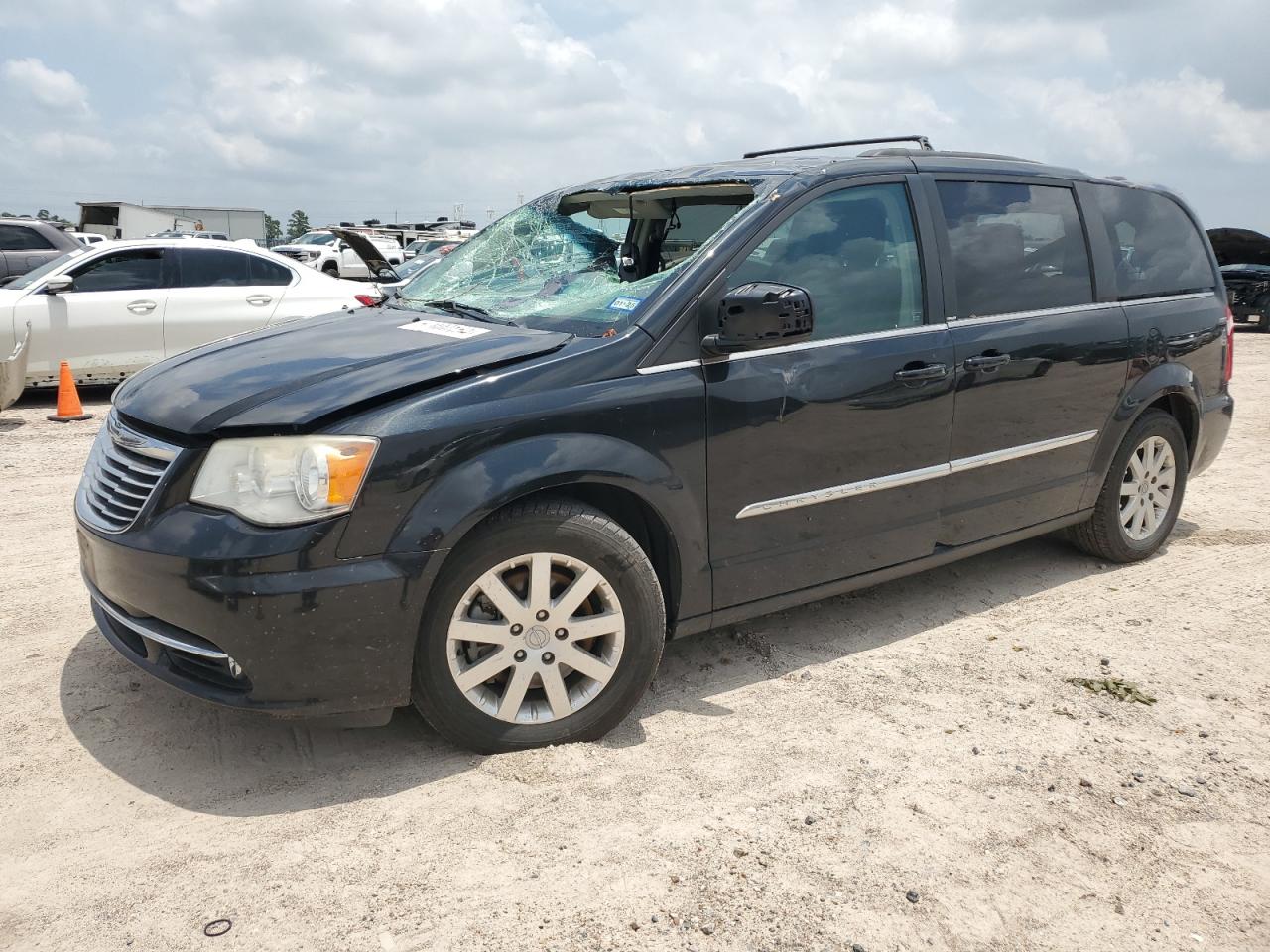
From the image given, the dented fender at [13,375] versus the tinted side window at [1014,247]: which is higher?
the tinted side window at [1014,247]

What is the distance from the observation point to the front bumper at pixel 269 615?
9.30 ft

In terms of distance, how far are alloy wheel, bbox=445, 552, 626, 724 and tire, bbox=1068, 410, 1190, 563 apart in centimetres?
293

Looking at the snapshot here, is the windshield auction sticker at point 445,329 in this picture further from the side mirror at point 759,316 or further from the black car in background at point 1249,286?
the black car in background at point 1249,286

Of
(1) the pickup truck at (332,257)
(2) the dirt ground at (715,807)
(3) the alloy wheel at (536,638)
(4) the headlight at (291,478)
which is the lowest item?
(2) the dirt ground at (715,807)

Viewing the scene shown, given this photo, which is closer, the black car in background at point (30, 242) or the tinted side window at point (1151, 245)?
the tinted side window at point (1151, 245)

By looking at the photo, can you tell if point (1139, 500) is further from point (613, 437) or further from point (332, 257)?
point (332, 257)

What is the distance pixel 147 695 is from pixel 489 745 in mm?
1318

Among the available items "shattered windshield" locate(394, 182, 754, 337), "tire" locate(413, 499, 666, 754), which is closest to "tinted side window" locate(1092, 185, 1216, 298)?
"shattered windshield" locate(394, 182, 754, 337)

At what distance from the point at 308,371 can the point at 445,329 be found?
22.5 inches

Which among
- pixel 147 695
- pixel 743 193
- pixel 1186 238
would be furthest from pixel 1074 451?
pixel 147 695

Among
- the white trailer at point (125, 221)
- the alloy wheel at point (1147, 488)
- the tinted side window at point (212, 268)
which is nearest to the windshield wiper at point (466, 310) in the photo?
the alloy wheel at point (1147, 488)

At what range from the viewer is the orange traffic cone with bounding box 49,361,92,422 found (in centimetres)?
882

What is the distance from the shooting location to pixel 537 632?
10.4 feet

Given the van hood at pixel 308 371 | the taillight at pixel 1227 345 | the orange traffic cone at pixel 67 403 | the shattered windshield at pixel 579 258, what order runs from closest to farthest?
the van hood at pixel 308 371 → the shattered windshield at pixel 579 258 → the taillight at pixel 1227 345 → the orange traffic cone at pixel 67 403
